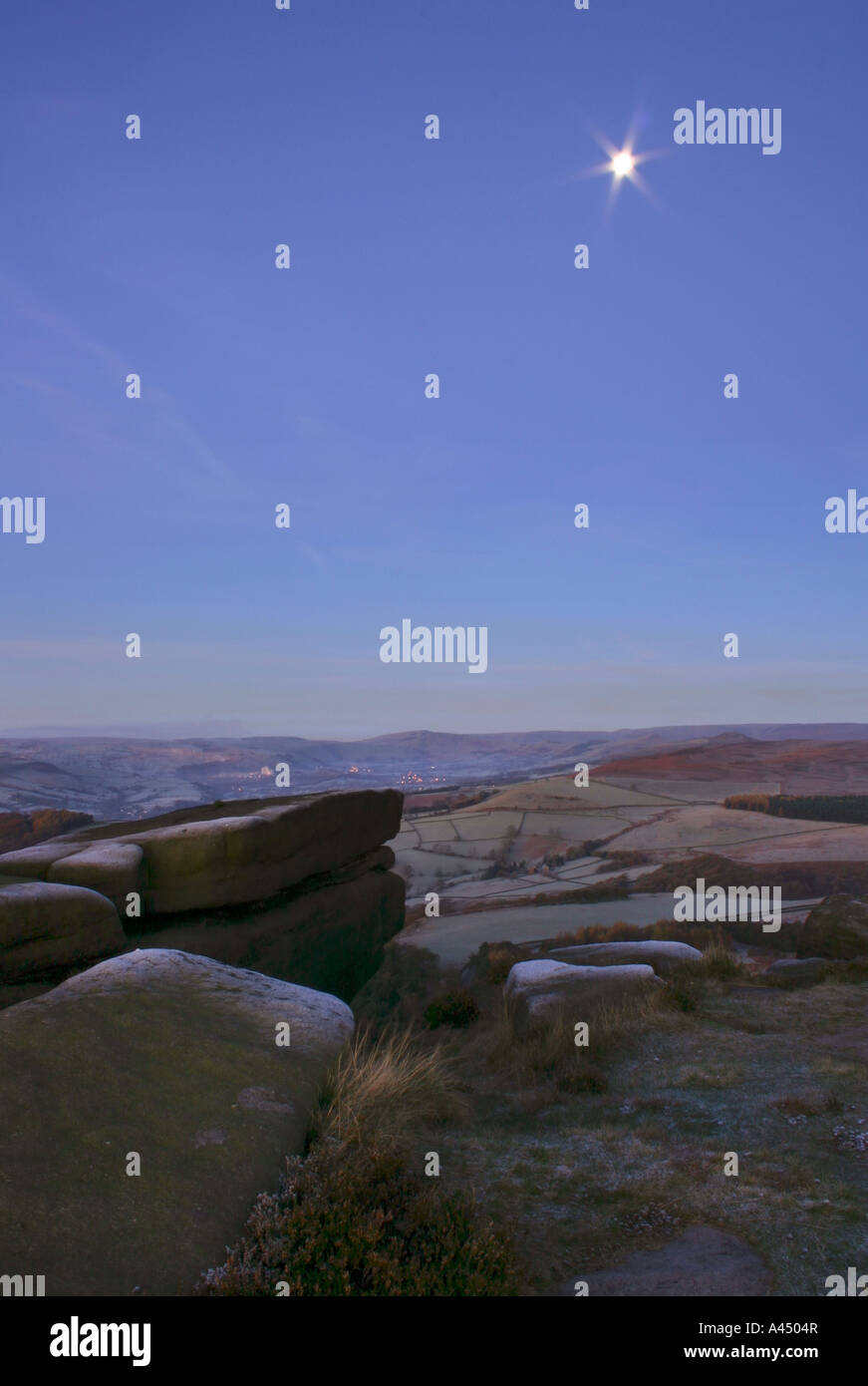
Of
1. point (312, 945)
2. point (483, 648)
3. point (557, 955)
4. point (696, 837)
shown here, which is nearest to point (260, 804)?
point (312, 945)

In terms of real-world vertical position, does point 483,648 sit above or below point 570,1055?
above

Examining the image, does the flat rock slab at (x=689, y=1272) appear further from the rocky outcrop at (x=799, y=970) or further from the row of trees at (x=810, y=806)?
the row of trees at (x=810, y=806)

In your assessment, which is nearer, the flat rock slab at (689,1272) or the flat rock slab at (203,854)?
the flat rock slab at (689,1272)

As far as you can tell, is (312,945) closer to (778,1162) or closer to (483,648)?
(483,648)

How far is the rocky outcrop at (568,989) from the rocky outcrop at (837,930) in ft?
16.2

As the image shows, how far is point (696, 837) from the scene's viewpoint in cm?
2656

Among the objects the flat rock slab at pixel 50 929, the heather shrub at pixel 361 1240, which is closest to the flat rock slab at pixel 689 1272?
the heather shrub at pixel 361 1240

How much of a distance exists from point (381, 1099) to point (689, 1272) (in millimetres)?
2594

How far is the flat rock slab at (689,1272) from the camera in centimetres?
437

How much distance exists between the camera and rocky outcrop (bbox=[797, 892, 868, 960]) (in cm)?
1430

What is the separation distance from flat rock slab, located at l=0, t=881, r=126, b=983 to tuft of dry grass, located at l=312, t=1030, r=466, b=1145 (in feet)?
12.3

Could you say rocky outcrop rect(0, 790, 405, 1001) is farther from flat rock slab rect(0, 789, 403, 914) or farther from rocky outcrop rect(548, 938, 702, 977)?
rocky outcrop rect(548, 938, 702, 977)

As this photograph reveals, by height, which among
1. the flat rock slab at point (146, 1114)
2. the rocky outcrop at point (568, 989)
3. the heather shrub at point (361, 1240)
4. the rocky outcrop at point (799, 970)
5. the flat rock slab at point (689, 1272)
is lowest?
the rocky outcrop at point (799, 970)
